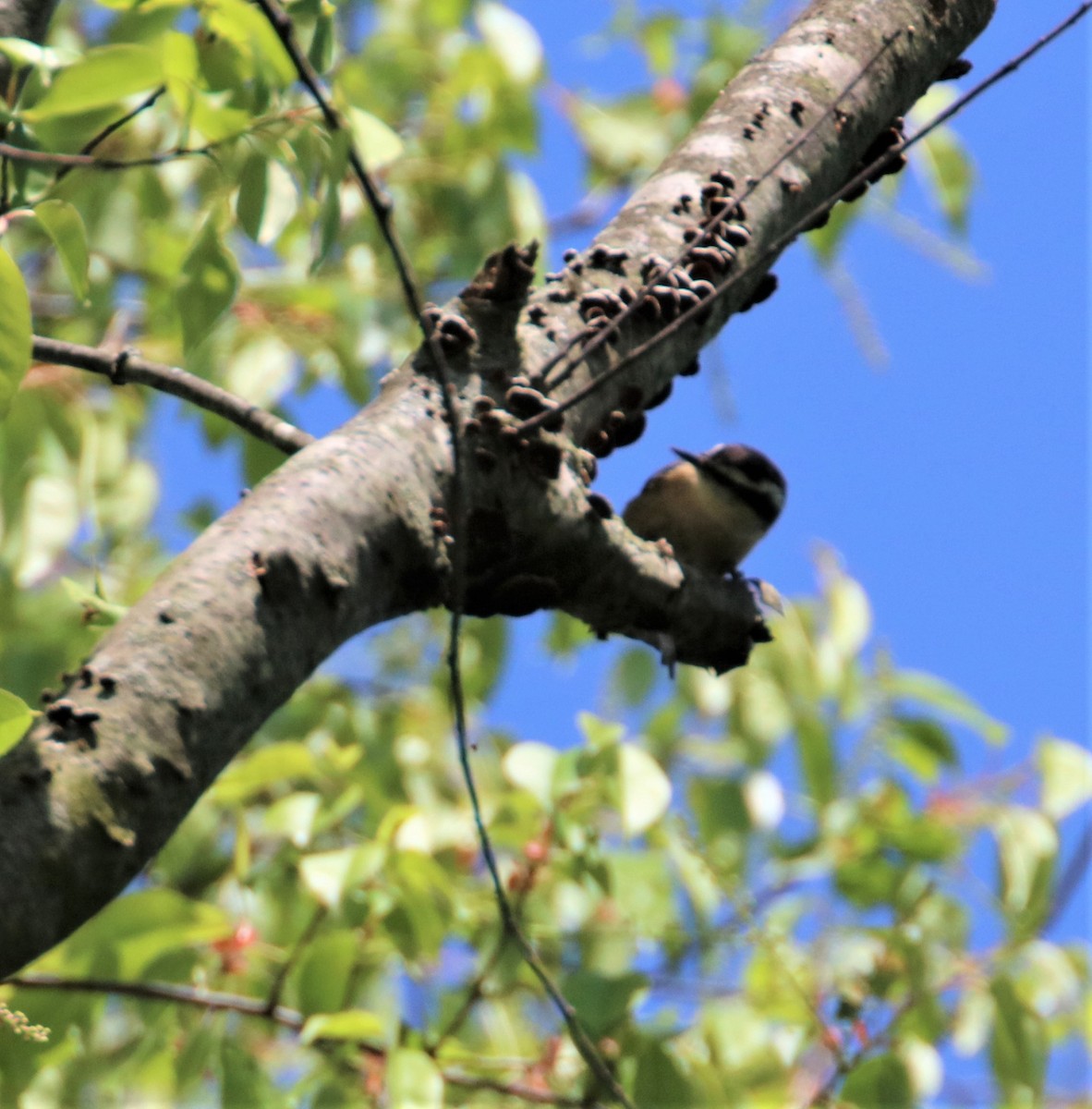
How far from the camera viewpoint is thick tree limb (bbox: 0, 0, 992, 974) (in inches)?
45.0

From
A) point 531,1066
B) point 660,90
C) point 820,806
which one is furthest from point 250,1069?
point 660,90

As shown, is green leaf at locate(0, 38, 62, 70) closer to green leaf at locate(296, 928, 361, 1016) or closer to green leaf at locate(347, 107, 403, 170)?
green leaf at locate(347, 107, 403, 170)

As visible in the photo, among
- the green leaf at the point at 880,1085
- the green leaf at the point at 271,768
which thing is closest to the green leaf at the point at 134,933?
the green leaf at the point at 271,768

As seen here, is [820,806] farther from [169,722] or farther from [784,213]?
[169,722]

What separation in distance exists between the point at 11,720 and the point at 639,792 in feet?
5.25

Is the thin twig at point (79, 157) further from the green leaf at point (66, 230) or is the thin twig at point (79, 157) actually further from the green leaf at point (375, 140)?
the green leaf at point (375, 140)

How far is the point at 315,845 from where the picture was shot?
3607 millimetres

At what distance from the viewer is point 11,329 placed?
1.31 m

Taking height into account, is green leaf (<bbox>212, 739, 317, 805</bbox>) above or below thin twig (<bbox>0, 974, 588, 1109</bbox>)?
above

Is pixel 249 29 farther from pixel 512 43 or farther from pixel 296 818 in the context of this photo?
pixel 512 43

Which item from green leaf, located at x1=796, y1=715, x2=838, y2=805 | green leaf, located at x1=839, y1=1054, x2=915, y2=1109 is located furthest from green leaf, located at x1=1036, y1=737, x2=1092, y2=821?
green leaf, located at x1=839, y1=1054, x2=915, y2=1109

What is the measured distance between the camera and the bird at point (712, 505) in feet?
12.1

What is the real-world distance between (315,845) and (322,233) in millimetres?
2352

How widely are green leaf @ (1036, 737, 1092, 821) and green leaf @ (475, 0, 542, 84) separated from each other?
2322 millimetres
